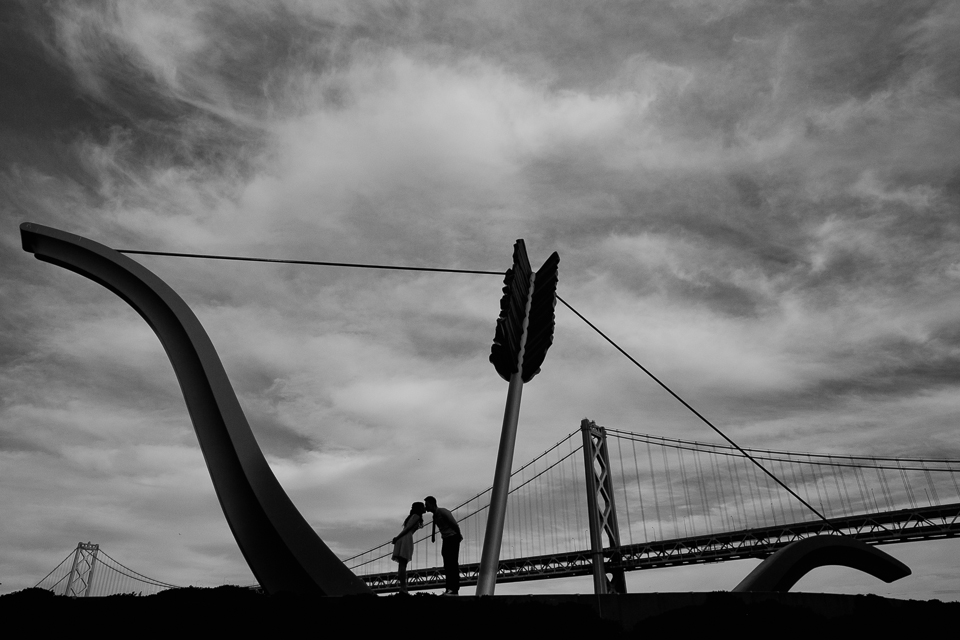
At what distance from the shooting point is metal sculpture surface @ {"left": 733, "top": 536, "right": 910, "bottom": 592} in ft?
16.2

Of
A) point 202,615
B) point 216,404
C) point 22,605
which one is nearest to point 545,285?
point 216,404

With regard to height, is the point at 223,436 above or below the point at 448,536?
above

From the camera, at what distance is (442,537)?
555 centimetres

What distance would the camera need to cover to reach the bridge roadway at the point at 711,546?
113 feet

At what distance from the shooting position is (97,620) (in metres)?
2.94

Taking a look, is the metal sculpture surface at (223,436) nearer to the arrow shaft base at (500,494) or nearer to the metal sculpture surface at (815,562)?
the arrow shaft base at (500,494)

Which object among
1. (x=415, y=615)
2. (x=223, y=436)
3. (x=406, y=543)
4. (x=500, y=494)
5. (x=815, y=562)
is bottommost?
(x=415, y=615)

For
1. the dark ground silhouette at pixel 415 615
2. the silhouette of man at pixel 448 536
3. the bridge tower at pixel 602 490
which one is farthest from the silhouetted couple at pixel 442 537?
the bridge tower at pixel 602 490

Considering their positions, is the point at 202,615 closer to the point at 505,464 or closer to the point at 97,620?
the point at 97,620

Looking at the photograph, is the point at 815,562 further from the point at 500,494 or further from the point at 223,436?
the point at 223,436

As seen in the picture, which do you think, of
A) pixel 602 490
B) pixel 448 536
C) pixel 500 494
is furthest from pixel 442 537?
pixel 602 490

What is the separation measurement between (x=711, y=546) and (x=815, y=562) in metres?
36.9

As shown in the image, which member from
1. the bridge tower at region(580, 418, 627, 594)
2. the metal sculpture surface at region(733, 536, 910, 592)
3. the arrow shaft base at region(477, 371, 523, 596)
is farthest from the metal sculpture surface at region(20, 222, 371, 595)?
the bridge tower at region(580, 418, 627, 594)

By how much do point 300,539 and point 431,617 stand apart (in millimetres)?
1707
